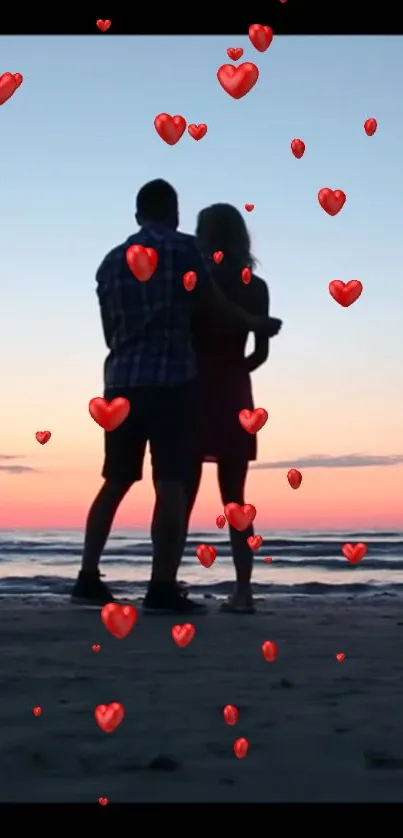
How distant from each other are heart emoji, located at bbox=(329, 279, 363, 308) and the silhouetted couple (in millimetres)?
363

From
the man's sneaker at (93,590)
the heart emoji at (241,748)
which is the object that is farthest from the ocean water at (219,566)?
the heart emoji at (241,748)

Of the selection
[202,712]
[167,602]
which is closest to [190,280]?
[167,602]

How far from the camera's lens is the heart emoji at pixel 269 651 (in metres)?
3.46

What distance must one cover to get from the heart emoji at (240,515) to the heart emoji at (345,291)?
3.17 feet

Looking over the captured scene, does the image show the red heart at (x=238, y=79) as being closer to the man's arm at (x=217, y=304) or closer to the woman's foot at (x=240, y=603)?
the man's arm at (x=217, y=304)

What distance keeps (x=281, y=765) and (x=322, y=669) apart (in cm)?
113

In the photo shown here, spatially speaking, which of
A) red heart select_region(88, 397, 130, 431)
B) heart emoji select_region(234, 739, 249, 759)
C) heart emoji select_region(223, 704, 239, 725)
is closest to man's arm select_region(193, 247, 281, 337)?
red heart select_region(88, 397, 130, 431)

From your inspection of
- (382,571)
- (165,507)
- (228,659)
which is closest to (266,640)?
(228,659)

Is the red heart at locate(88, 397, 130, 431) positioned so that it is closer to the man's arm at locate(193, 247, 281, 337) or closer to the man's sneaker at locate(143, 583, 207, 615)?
the man's arm at locate(193, 247, 281, 337)

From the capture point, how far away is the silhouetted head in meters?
4.69
